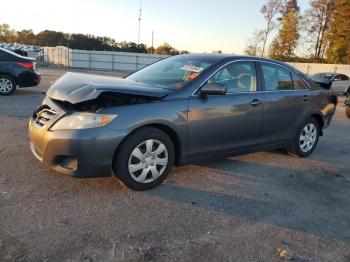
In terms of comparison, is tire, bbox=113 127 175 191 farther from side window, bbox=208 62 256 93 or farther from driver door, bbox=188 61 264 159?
side window, bbox=208 62 256 93

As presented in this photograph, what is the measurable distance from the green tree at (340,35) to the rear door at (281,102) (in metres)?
50.2

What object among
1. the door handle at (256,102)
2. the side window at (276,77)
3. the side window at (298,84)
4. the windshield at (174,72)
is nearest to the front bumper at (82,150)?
the windshield at (174,72)

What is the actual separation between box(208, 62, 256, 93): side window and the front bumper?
1.57m

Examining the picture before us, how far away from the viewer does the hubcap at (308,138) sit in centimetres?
613

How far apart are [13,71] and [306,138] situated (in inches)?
343

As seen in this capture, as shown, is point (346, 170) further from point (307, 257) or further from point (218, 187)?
point (307, 257)

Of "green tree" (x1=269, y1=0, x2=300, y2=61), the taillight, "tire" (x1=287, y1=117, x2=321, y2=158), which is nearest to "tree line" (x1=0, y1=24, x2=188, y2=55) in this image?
"green tree" (x1=269, y1=0, x2=300, y2=61)

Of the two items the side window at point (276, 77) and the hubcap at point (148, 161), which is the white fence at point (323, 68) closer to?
the side window at point (276, 77)

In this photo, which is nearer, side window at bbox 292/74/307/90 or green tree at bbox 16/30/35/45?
side window at bbox 292/74/307/90

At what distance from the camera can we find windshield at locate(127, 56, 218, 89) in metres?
4.63

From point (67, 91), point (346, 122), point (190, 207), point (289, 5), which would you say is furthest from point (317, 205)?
point (289, 5)

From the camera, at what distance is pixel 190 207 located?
12.8 feet

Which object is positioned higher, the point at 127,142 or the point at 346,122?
the point at 127,142

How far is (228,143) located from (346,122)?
7.16m
